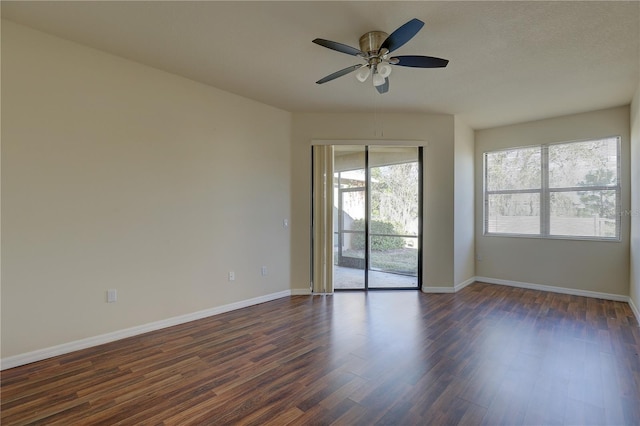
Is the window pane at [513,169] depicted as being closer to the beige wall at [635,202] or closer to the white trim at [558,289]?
the beige wall at [635,202]

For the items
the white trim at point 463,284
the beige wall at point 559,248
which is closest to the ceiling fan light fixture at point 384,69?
the white trim at point 463,284

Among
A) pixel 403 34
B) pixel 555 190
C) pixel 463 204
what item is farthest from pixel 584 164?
pixel 403 34

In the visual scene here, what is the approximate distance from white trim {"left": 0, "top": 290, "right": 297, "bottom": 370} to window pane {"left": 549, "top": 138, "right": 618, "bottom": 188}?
5.14 m

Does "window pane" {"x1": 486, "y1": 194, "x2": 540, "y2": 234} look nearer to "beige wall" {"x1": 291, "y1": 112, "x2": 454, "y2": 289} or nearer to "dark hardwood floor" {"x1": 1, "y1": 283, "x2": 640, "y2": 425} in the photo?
"beige wall" {"x1": 291, "y1": 112, "x2": 454, "y2": 289}

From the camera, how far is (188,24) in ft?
8.20

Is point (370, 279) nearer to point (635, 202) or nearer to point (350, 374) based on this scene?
point (350, 374)

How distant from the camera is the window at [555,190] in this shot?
4.48 meters

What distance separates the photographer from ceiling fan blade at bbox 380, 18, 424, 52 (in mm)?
1980

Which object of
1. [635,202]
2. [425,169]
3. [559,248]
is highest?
[425,169]

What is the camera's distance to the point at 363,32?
2582 mm

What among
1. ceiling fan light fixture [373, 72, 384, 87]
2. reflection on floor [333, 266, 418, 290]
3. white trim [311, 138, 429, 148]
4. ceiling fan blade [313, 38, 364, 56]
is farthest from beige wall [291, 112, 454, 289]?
ceiling fan blade [313, 38, 364, 56]

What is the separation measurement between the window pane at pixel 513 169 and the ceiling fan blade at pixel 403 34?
4078mm

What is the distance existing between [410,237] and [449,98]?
2180 millimetres

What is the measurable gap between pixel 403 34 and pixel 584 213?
4.48 m
